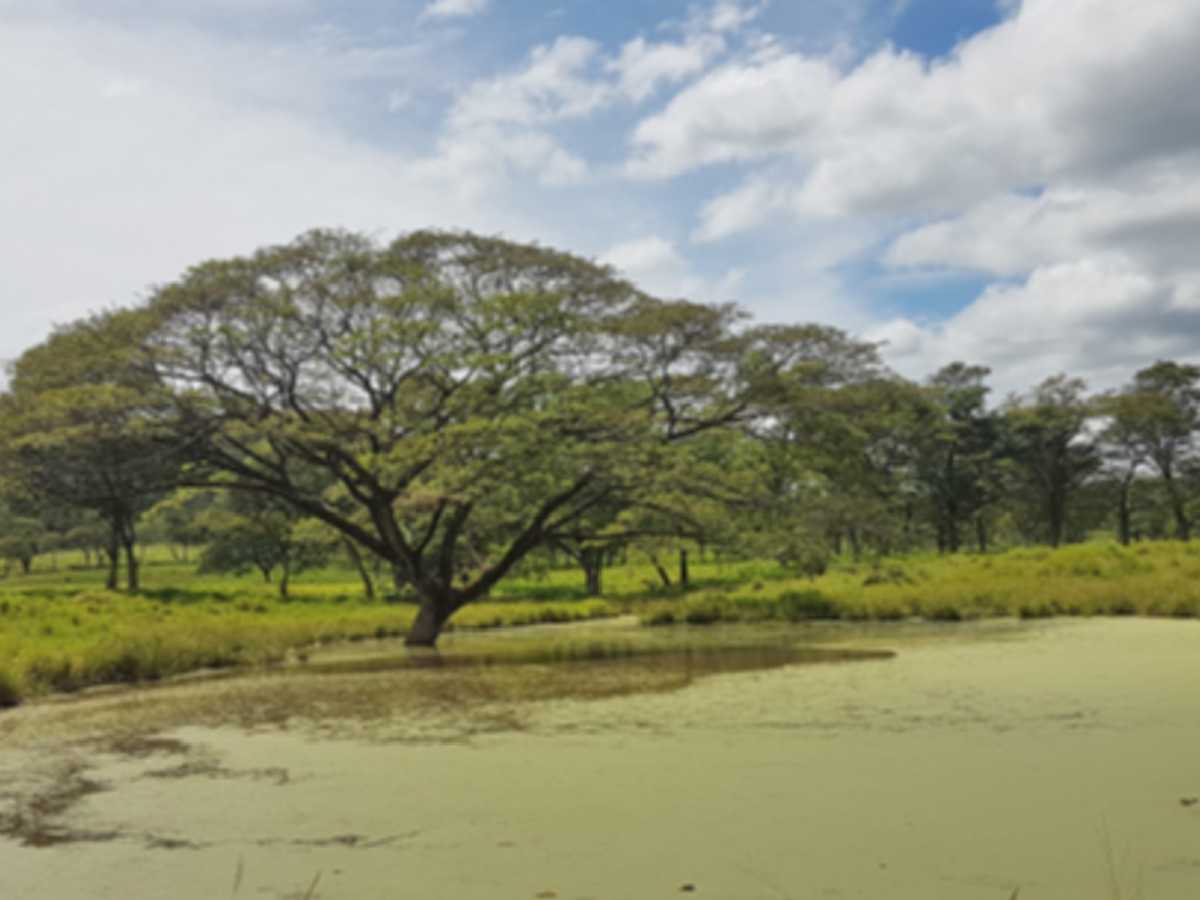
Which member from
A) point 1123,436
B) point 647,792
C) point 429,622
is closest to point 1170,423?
point 1123,436

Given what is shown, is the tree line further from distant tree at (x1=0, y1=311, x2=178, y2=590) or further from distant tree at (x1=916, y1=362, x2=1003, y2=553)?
distant tree at (x1=916, y1=362, x2=1003, y2=553)

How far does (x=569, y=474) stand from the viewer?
52.3 ft

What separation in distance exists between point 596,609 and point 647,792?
18759mm

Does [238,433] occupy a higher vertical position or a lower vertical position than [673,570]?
higher

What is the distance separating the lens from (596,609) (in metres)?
23.3

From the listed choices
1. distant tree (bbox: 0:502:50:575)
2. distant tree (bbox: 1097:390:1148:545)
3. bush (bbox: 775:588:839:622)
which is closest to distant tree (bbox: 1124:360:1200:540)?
distant tree (bbox: 1097:390:1148:545)

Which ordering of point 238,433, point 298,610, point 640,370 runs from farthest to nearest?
Result: point 298,610, point 640,370, point 238,433

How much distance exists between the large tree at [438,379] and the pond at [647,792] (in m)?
6.80

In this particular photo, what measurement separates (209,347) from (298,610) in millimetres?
11209

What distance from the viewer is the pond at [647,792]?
3473 mm

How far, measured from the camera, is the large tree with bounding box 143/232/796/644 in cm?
1524

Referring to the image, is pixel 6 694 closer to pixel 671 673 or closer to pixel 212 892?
pixel 671 673

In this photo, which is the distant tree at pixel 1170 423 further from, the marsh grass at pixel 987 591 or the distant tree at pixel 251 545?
the distant tree at pixel 251 545

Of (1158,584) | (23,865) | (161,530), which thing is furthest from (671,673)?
(161,530)
